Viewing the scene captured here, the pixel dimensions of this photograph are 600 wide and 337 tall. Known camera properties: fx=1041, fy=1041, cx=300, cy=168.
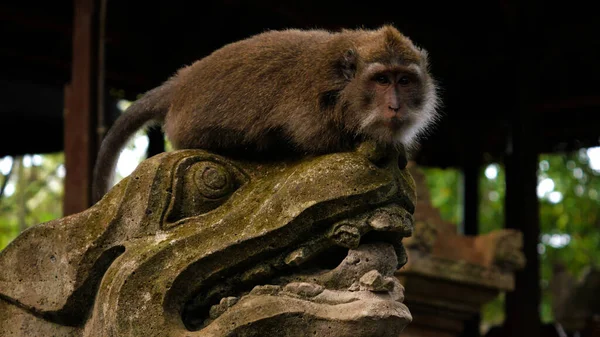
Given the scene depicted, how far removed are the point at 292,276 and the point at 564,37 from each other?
4912 millimetres

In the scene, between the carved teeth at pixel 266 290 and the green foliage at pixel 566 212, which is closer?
the carved teeth at pixel 266 290

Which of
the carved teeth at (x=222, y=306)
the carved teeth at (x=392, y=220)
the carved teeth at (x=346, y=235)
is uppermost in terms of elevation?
the carved teeth at (x=392, y=220)

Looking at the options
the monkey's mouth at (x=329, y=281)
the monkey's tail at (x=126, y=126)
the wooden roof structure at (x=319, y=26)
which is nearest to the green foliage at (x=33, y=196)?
the wooden roof structure at (x=319, y=26)

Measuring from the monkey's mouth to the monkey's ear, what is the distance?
27.7 inches

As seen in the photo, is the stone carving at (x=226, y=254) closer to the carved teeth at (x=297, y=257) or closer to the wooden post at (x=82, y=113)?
the carved teeth at (x=297, y=257)

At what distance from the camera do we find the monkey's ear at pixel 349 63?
3604 millimetres

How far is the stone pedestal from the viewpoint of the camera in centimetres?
636

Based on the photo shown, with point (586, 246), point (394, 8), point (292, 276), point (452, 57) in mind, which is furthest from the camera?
point (586, 246)

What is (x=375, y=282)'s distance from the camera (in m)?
2.85

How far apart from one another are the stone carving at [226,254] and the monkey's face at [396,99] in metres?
0.38

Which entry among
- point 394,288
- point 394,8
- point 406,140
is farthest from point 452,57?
point 394,288

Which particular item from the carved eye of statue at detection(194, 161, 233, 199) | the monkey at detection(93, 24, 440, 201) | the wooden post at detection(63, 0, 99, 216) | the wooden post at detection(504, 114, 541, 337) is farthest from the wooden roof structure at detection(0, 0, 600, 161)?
the carved eye of statue at detection(194, 161, 233, 199)

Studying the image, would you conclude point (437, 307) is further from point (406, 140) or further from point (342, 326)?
point (342, 326)

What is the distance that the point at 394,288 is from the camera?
2916mm
